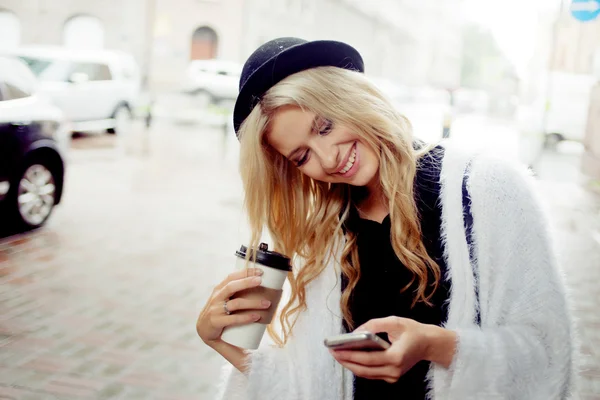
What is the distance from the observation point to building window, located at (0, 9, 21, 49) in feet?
60.7

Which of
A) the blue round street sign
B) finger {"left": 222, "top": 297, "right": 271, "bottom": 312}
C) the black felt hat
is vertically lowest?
finger {"left": 222, "top": 297, "right": 271, "bottom": 312}

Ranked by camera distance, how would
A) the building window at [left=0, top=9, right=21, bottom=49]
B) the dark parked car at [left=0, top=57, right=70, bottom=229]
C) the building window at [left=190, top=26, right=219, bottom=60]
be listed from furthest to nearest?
the building window at [left=190, top=26, right=219, bottom=60]
the building window at [left=0, top=9, right=21, bottom=49]
the dark parked car at [left=0, top=57, right=70, bottom=229]

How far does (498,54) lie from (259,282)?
59099 millimetres

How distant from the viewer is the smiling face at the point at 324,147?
4.84ft

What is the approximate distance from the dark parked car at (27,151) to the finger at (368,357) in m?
5.59

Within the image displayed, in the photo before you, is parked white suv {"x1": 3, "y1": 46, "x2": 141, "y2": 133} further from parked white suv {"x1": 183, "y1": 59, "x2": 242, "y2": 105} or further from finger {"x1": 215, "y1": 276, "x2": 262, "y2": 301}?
finger {"x1": 215, "y1": 276, "x2": 262, "y2": 301}

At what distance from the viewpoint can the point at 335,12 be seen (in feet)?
97.8

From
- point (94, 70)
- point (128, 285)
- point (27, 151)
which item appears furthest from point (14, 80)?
point (94, 70)

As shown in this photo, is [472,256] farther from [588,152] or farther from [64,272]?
[588,152]

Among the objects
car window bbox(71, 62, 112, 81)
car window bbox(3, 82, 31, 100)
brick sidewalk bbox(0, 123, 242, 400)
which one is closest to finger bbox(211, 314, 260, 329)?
brick sidewalk bbox(0, 123, 242, 400)

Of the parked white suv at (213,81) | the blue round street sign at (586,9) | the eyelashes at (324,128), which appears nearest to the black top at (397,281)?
the eyelashes at (324,128)

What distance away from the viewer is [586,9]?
10789 millimetres

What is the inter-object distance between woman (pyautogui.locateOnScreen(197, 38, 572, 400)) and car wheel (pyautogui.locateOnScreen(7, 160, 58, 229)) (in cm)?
525

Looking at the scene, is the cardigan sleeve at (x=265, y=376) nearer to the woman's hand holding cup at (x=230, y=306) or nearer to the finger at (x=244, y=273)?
the woman's hand holding cup at (x=230, y=306)
